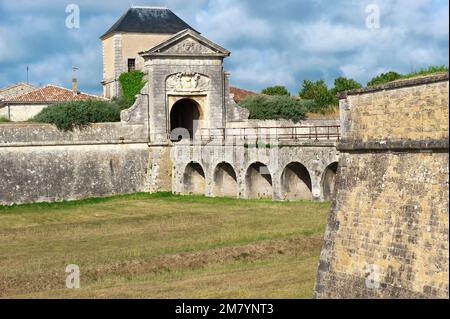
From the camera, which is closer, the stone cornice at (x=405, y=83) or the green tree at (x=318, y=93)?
the stone cornice at (x=405, y=83)

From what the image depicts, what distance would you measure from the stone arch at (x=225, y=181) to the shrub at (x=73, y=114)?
5814mm

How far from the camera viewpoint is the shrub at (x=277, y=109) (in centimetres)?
4025

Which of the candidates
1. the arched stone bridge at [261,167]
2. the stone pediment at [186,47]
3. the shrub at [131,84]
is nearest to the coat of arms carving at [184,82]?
the stone pediment at [186,47]

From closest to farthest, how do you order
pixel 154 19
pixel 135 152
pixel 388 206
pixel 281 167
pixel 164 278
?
pixel 388 206, pixel 164 278, pixel 281 167, pixel 135 152, pixel 154 19

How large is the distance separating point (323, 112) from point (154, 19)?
938cm

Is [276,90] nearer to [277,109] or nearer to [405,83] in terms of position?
[277,109]

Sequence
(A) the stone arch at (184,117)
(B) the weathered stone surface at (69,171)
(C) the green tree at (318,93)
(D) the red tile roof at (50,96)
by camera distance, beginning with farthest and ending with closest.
A: (C) the green tree at (318,93) → (D) the red tile roof at (50,96) → (A) the stone arch at (184,117) → (B) the weathered stone surface at (69,171)

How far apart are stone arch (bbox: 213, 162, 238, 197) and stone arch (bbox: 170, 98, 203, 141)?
4.07 metres

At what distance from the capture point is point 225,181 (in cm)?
Answer: 3584

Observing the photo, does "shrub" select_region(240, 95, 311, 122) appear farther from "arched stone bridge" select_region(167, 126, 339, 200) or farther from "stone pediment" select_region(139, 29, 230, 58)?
"stone pediment" select_region(139, 29, 230, 58)

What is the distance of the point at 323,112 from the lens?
1753 inches

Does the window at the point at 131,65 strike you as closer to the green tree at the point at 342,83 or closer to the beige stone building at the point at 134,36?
the beige stone building at the point at 134,36
